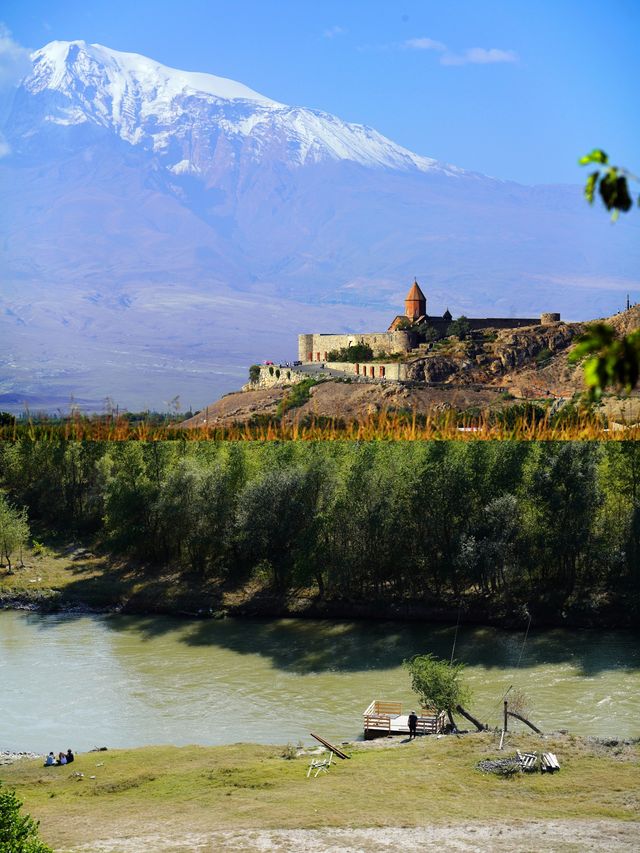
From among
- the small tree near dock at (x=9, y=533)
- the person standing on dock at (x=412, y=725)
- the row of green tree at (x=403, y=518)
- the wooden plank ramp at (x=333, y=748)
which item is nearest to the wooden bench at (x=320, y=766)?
the wooden plank ramp at (x=333, y=748)

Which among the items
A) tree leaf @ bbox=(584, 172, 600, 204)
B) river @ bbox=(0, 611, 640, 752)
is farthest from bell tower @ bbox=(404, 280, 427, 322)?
tree leaf @ bbox=(584, 172, 600, 204)

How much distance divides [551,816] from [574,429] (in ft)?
127

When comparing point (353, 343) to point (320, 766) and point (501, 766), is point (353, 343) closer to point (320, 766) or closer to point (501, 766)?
point (320, 766)

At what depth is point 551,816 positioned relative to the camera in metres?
24.7

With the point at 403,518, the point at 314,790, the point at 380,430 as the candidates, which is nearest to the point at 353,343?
the point at 380,430

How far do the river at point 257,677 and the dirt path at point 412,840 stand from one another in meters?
8.66

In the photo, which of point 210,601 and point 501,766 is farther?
point 210,601

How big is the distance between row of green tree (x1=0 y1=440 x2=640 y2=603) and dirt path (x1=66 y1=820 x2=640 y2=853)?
24.2 m

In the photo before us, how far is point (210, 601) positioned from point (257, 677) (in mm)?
12557

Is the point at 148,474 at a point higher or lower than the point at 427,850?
higher

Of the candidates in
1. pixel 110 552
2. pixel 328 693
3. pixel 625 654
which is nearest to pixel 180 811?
pixel 328 693

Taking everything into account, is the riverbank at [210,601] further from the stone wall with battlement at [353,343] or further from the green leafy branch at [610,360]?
the stone wall with battlement at [353,343]

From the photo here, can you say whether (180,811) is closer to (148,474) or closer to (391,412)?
(148,474)

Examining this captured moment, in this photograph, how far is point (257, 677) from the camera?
40531 mm
